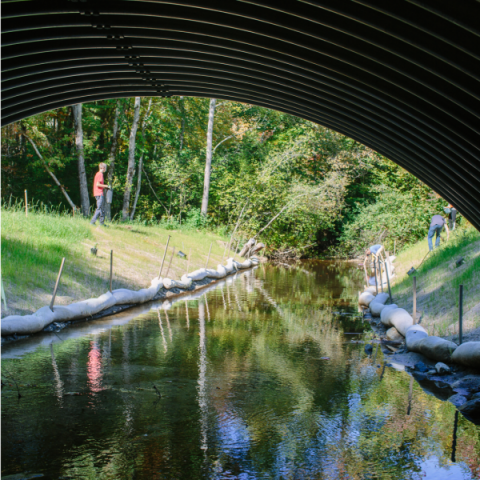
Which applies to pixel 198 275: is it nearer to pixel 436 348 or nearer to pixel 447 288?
pixel 447 288

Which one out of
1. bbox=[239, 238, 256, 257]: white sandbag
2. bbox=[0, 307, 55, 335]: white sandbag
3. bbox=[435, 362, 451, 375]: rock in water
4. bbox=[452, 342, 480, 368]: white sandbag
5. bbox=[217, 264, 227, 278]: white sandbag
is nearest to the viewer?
bbox=[452, 342, 480, 368]: white sandbag

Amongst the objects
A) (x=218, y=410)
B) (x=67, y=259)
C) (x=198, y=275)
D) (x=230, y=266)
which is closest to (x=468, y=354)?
(x=218, y=410)

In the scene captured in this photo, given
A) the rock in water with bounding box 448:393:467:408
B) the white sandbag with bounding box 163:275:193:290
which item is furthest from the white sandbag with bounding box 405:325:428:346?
the white sandbag with bounding box 163:275:193:290

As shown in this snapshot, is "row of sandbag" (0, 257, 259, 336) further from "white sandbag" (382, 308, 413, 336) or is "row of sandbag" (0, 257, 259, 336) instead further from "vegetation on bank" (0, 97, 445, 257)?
"vegetation on bank" (0, 97, 445, 257)

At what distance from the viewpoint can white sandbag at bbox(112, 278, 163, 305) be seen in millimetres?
13312

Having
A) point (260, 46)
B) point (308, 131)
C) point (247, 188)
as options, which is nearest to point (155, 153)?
point (247, 188)

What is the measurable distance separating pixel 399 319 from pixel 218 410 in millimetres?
5776

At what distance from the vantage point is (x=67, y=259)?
14859mm

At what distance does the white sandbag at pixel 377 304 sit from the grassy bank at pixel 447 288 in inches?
14.5

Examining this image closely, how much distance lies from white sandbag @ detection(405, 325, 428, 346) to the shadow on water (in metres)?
0.62

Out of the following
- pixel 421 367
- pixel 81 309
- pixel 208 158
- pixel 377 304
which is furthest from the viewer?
pixel 208 158

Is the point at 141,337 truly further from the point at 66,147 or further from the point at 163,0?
the point at 66,147

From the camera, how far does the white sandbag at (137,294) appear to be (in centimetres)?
1331

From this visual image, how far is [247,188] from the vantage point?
35.9 m
